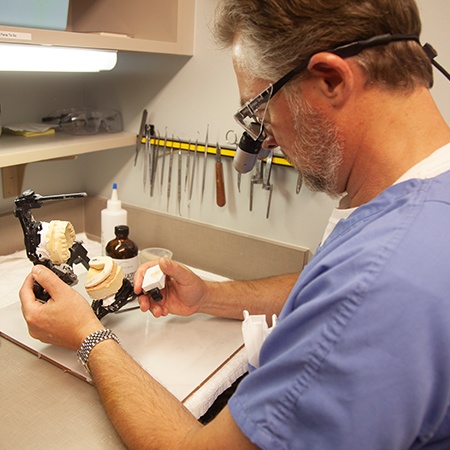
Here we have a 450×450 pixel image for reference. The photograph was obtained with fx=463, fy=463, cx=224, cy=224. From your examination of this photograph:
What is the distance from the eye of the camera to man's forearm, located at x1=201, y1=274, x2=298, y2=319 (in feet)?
3.98

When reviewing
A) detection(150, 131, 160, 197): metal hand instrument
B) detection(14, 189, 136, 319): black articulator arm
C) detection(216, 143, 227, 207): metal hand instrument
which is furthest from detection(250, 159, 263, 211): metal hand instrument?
detection(14, 189, 136, 319): black articulator arm

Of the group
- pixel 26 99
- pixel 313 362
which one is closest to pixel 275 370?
pixel 313 362

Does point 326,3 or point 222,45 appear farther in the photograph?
point 222,45

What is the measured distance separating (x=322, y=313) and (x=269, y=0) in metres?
0.48

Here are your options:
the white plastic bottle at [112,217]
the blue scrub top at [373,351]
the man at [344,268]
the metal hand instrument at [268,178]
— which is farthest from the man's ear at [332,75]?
the white plastic bottle at [112,217]

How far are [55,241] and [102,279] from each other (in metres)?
0.13

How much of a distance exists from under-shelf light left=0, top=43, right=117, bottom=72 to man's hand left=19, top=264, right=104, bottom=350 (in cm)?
51

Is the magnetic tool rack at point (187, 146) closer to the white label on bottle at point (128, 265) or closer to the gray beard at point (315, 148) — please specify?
the white label on bottle at point (128, 265)

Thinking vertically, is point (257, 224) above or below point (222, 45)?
below

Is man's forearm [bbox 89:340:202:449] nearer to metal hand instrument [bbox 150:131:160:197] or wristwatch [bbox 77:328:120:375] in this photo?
wristwatch [bbox 77:328:120:375]

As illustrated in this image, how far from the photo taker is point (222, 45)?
2.93ft

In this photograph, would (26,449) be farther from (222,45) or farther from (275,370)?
(222,45)

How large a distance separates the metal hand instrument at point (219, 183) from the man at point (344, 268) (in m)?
0.53

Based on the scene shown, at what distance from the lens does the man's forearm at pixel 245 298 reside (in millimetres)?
1212
